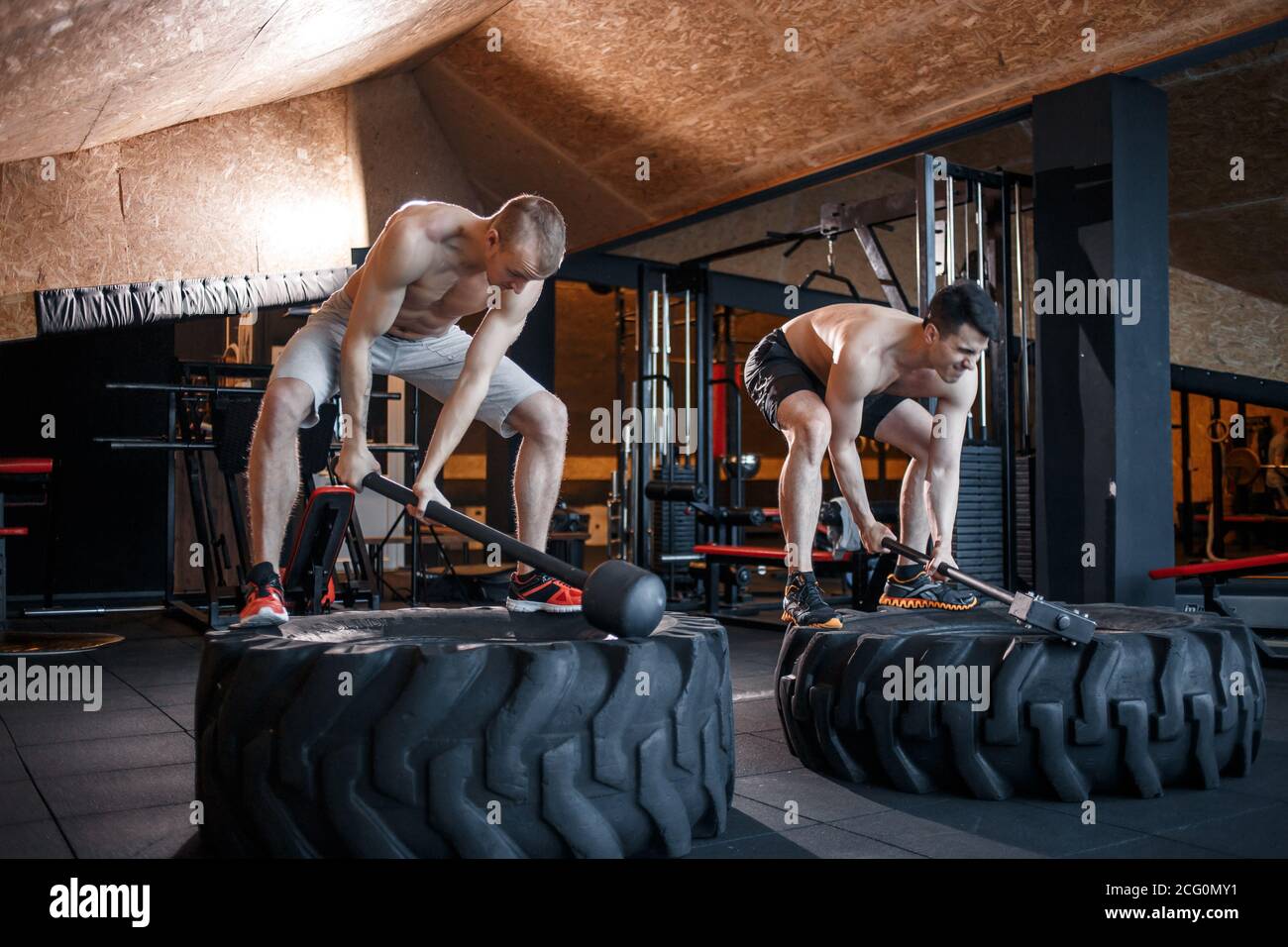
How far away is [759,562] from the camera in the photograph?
508 centimetres

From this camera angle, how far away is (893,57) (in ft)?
14.8

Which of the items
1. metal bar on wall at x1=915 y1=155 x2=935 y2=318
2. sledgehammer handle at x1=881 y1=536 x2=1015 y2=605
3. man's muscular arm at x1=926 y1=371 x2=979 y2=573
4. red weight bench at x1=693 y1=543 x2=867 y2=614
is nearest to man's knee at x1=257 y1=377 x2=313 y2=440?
sledgehammer handle at x1=881 y1=536 x2=1015 y2=605

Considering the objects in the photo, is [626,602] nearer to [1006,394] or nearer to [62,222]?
[62,222]

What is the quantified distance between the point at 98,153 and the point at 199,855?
10.5 ft

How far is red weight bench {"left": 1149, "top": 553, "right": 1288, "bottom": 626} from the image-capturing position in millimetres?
3576

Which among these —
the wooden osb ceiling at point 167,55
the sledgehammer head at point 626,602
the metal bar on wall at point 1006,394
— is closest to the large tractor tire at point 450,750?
the sledgehammer head at point 626,602

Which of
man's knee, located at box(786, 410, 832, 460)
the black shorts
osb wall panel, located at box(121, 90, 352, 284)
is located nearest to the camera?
man's knee, located at box(786, 410, 832, 460)

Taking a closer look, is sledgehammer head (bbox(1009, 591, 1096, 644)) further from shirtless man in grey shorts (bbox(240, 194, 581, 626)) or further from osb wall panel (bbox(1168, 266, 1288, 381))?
osb wall panel (bbox(1168, 266, 1288, 381))

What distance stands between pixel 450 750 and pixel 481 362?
1176 millimetres

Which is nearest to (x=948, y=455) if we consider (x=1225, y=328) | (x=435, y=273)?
(x=435, y=273)

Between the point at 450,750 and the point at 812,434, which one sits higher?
the point at 812,434

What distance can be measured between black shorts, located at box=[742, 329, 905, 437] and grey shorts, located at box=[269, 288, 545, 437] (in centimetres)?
Answer: 85
